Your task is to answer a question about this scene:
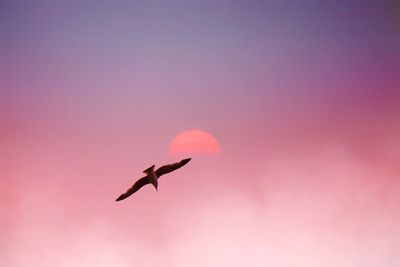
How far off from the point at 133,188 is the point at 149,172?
1.45m

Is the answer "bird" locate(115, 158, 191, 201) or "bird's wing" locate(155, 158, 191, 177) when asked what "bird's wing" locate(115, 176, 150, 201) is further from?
"bird's wing" locate(155, 158, 191, 177)

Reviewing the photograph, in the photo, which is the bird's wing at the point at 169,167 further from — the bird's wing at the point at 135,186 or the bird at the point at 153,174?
the bird's wing at the point at 135,186

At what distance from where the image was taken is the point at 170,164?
48.0ft

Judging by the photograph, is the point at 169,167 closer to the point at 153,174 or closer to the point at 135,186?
the point at 153,174

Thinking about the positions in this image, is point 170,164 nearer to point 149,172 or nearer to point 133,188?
point 149,172

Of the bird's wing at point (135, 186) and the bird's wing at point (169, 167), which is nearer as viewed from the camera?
the bird's wing at point (169, 167)

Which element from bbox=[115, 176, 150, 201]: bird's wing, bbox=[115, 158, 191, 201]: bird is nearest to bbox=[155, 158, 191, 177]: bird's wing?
bbox=[115, 158, 191, 201]: bird

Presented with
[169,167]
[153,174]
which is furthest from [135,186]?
[169,167]

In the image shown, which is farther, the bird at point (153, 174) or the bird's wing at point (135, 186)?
the bird's wing at point (135, 186)

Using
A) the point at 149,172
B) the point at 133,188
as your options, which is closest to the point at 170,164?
the point at 149,172

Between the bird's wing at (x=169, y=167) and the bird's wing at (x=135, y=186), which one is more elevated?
the bird's wing at (x=135, y=186)

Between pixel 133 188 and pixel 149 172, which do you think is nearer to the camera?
pixel 149 172

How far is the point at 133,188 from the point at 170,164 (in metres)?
1.89

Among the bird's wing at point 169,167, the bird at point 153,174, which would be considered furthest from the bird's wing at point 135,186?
the bird's wing at point 169,167
